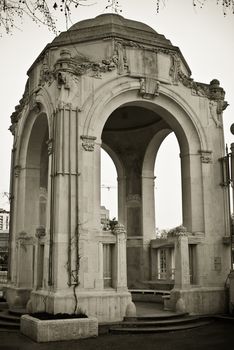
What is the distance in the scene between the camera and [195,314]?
16.7 m

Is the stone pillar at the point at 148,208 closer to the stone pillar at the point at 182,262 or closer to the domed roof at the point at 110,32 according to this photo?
the stone pillar at the point at 182,262

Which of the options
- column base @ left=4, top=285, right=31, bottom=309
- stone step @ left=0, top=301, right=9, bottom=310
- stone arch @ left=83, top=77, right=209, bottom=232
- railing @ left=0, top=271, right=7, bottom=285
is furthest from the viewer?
railing @ left=0, top=271, right=7, bottom=285

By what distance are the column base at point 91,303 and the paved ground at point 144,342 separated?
1562 mm

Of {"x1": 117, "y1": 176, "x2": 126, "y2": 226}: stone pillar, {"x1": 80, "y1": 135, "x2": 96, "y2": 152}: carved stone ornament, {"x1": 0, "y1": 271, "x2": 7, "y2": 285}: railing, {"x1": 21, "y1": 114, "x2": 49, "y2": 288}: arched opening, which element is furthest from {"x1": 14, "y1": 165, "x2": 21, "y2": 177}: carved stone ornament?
{"x1": 0, "y1": 271, "x2": 7, "y2": 285}: railing

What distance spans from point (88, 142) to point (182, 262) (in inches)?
223

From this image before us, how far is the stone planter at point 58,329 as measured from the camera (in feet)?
42.4

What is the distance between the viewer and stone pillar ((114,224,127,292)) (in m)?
16.0

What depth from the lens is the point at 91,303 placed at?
15.5 m

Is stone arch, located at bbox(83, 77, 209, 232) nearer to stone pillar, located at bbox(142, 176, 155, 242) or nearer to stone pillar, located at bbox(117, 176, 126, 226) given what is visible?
stone pillar, located at bbox(142, 176, 155, 242)

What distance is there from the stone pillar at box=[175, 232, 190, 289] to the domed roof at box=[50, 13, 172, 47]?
26.2 ft

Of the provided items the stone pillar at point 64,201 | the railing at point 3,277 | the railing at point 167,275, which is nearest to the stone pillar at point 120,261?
the stone pillar at point 64,201

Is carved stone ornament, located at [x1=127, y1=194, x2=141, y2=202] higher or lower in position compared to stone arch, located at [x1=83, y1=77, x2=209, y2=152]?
lower

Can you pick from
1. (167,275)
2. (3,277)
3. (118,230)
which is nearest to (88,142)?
(118,230)

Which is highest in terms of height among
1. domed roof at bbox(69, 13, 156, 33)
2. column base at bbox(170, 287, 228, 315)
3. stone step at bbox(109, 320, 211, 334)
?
domed roof at bbox(69, 13, 156, 33)
